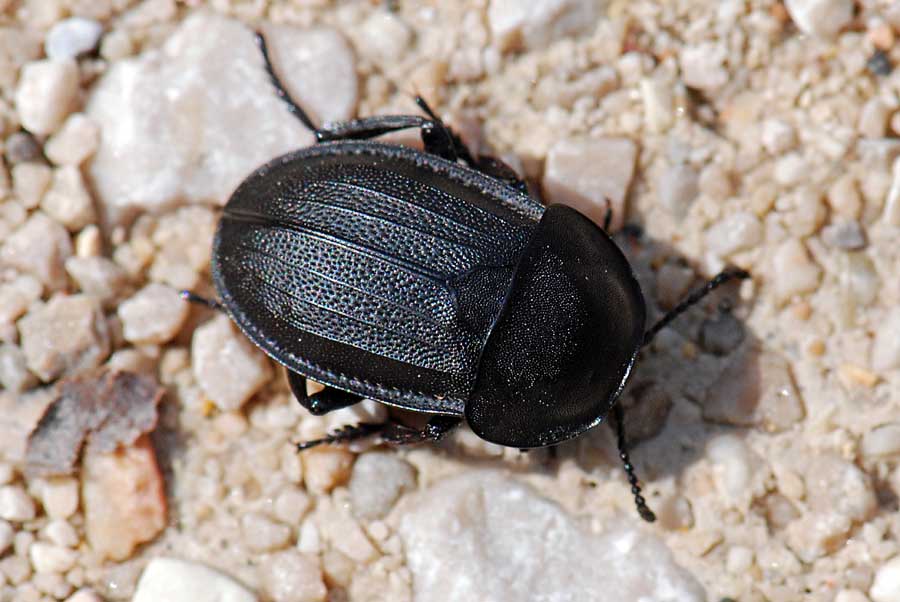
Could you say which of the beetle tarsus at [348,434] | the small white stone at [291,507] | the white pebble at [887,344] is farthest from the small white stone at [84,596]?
the white pebble at [887,344]

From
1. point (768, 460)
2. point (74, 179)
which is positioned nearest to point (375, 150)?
point (74, 179)

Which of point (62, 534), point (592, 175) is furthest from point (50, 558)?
point (592, 175)

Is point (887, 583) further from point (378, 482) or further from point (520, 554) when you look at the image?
point (378, 482)

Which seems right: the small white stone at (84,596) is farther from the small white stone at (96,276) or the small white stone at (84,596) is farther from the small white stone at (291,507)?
the small white stone at (96,276)

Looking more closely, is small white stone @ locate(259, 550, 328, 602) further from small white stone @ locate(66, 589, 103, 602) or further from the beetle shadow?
the beetle shadow

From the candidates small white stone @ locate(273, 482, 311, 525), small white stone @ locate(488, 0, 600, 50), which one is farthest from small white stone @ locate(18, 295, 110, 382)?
small white stone @ locate(488, 0, 600, 50)

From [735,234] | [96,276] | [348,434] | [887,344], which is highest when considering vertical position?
[96,276]
